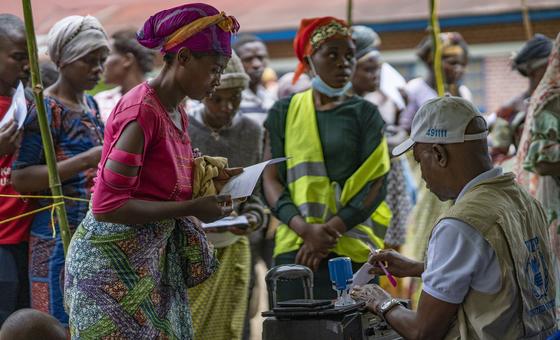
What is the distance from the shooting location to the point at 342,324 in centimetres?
375

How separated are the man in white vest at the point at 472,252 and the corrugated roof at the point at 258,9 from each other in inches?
81.2

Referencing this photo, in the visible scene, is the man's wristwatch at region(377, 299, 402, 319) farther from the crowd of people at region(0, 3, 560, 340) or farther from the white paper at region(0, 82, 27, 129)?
the white paper at region(0, 82, 27, 129)

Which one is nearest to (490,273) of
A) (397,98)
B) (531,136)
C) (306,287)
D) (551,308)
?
(551,308)

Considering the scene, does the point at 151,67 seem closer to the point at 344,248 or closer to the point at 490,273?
the point at 344,248

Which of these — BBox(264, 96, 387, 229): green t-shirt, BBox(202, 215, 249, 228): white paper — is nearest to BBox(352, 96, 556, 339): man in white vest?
BBox(264, 96, 387, 229): green t-shirt

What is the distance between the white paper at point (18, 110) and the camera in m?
5.02

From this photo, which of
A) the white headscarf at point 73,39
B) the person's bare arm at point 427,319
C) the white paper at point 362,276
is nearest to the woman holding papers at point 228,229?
the white headscarf at point 73,39

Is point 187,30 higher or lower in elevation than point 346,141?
higher

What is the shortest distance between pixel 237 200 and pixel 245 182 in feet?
4.53

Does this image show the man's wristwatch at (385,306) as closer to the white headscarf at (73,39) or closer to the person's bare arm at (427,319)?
the person's bare arm at (427,319)

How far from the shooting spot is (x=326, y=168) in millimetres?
5773

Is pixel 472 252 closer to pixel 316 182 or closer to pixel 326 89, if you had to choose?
pixel 316 182

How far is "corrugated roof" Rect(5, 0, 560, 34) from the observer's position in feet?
18.1

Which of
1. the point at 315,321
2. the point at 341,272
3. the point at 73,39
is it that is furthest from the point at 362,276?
the point at 73,39
